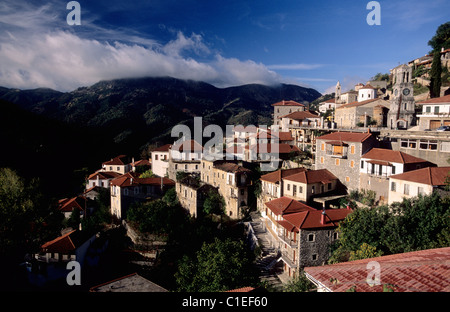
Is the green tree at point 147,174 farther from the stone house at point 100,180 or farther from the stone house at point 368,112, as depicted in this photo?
the stone house at point 368,112

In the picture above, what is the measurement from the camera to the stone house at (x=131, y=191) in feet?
141

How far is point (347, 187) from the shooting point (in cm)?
3138

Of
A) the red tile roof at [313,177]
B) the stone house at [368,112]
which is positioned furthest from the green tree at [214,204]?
the stone house at [368,112]

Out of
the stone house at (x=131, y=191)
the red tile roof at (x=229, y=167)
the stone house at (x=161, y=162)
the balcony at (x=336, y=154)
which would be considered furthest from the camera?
the stone house at (x=161, y=162)

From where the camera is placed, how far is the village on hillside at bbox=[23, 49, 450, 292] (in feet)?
80.4

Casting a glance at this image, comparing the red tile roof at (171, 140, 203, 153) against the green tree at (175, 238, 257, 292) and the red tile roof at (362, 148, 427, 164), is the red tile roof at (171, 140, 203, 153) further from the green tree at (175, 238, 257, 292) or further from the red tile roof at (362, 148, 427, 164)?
the green tree at (175, 238, 257, 292)

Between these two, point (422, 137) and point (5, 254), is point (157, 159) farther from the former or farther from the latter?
point (422, 137)

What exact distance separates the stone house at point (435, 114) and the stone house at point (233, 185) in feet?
70.7

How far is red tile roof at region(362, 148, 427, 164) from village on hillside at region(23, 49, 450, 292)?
88 mm

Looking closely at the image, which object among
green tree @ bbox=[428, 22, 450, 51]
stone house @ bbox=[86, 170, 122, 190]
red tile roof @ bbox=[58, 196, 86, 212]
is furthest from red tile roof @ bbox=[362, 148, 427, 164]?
green tree @ bbox=[428, 22, 450, 51]

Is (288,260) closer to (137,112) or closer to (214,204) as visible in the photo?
(214,204)

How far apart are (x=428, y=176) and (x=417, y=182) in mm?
974

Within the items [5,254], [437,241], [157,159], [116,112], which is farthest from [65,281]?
[116,112]

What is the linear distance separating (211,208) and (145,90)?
17238cm
